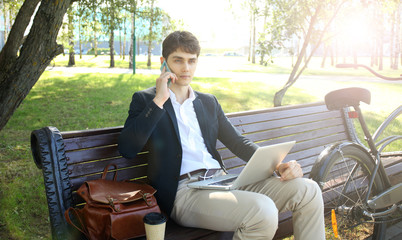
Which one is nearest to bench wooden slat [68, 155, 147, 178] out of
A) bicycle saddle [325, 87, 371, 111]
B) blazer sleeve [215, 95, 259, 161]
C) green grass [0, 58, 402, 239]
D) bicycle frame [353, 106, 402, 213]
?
blazer sleeve [215, 95, 259, 161]

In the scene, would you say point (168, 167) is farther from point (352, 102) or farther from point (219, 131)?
point (352, 102)

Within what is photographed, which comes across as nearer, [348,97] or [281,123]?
[348,97]

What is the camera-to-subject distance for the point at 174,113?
10.1ft

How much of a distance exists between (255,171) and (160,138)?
697 millimetres

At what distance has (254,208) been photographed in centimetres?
252

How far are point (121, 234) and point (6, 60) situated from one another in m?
3.34

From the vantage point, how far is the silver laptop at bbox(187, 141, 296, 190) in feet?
8.49

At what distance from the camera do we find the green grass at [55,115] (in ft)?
14.4

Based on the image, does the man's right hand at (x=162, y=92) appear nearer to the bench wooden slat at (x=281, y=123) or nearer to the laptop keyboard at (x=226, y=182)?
the laptop keyboard at (x=226, y=182)

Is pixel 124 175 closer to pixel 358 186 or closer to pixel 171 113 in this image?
pixel 171 113

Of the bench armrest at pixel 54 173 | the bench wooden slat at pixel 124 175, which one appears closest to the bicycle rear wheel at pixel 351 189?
the bench wooden slat at pixel 124 175

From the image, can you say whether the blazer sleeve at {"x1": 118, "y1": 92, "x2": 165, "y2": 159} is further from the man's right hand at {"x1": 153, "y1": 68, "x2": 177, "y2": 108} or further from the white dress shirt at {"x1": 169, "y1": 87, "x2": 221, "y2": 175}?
the white dress shirt at {"x1": 169, "y1": 87, "x2": 221, "y2": 175}

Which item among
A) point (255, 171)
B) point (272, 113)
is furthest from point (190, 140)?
point (272, 113)

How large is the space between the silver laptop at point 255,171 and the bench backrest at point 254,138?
73cm
